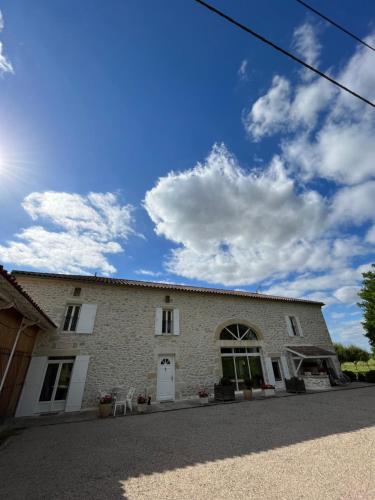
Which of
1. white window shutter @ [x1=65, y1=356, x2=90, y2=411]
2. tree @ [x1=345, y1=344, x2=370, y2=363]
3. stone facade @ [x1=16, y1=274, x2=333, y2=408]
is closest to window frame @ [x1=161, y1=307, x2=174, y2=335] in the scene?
stone facade @ [x1=16, y1=274, x2=333, y2=408]

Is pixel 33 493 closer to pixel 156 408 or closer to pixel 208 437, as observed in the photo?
pixel 208 437

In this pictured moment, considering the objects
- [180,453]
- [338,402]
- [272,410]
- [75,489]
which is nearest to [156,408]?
[272,410]

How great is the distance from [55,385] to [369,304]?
817 inches

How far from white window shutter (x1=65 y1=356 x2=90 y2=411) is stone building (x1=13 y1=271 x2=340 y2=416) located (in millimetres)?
33

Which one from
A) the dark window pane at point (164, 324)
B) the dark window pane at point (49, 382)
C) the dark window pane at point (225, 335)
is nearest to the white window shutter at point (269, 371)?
the dark window pane at point (225, 335)

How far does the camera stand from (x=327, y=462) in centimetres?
342

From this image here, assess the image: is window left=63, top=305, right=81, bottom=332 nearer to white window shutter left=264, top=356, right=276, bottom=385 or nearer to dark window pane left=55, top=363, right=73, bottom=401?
dark window pane left=55, top=363, right=73, bottom=401

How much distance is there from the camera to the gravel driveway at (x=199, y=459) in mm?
2834

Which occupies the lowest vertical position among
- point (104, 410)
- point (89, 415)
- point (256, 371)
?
point (89, 415)

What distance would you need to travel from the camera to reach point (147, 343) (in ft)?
32.4

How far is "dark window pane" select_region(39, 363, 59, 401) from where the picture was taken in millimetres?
8281

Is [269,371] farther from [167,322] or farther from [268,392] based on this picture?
[167,322]

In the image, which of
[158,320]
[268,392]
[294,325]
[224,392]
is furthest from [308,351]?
[158,320]

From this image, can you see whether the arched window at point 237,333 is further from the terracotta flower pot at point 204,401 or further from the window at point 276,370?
the terracotta flower pot at point 204,401
